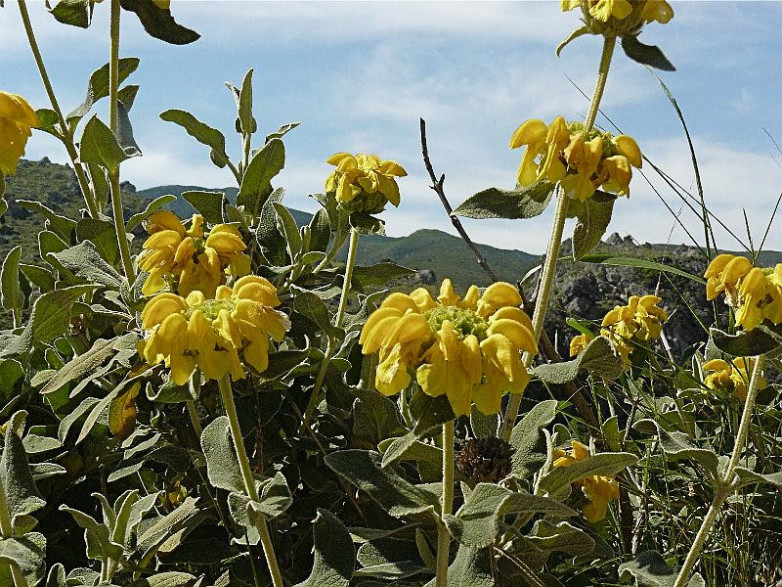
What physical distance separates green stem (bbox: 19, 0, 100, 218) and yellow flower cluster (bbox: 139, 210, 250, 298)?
49 centimetres

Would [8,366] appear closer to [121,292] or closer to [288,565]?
[121,292]

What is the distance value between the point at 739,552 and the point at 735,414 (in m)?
0.28

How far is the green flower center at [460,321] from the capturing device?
3.30 feet

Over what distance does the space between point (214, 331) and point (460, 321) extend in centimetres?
34

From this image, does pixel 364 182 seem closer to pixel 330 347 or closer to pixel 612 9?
pixel 330 347

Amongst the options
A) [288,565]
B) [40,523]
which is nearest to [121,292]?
[40,523]

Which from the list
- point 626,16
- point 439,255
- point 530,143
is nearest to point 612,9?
point 626,16

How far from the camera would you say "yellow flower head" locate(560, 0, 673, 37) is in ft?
4.02

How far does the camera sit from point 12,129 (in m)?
1.35

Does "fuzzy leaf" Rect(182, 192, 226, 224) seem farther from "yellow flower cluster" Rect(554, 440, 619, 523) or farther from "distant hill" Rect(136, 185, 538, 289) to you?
"distant hill" Rect(136, 185, 538, 289)

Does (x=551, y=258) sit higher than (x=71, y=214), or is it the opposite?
(x=551, y=258)

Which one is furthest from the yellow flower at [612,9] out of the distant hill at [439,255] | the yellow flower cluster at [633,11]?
the distant hill at [439,255]

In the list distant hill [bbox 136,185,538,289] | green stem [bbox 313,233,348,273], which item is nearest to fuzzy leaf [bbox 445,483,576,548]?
green stem [bbox 313,233,348,273]

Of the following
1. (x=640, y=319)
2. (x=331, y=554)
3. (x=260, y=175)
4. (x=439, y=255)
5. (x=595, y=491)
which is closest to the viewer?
(x=331, y=554)
